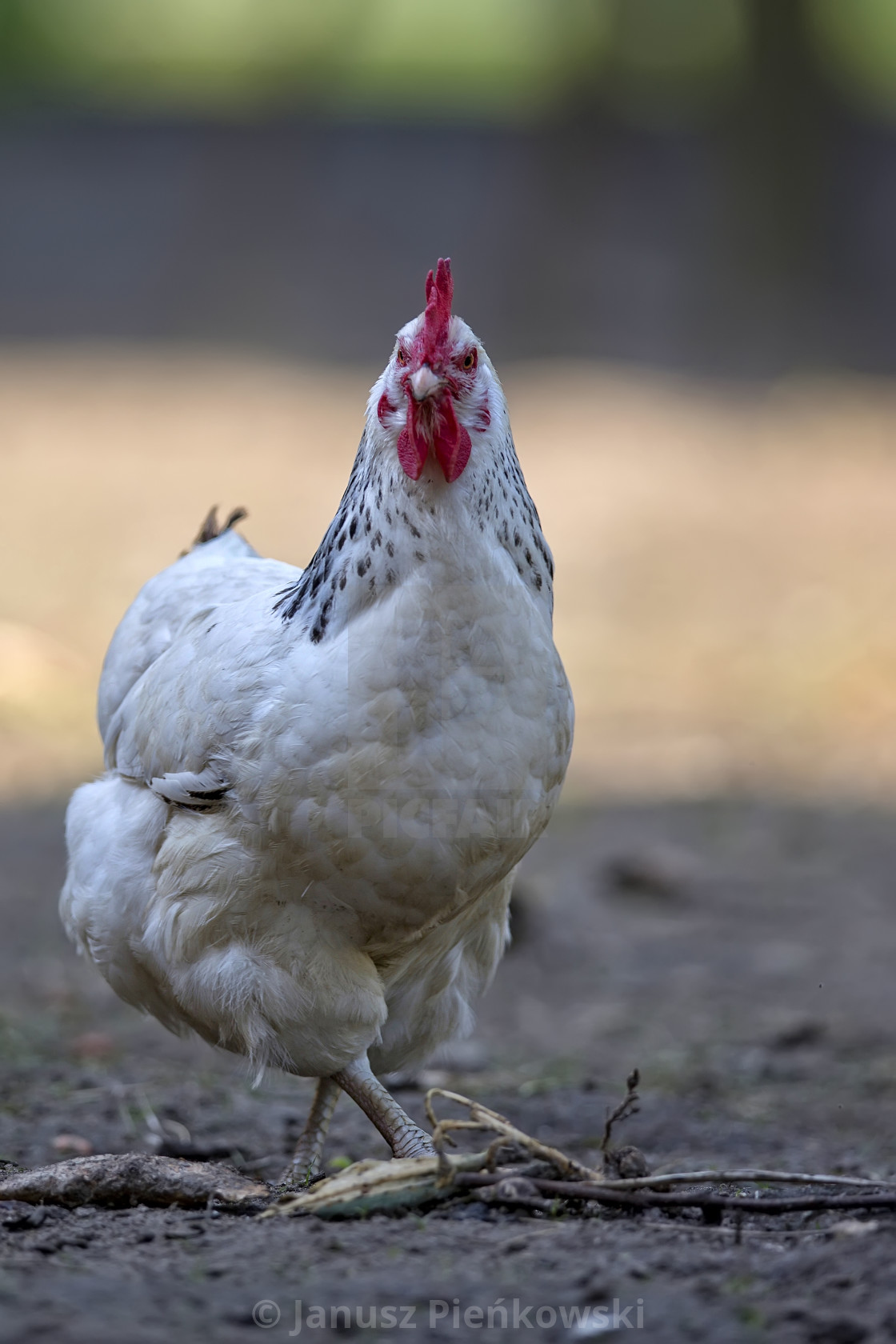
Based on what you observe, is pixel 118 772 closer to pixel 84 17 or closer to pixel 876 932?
pixel 876 932

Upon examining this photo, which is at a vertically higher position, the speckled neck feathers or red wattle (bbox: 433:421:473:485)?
red wattle (bbox: 433:421:473:485)

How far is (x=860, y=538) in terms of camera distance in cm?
1062

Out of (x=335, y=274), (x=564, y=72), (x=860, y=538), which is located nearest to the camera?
(x=860, y=538)

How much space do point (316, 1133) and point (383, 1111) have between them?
1.67 feet

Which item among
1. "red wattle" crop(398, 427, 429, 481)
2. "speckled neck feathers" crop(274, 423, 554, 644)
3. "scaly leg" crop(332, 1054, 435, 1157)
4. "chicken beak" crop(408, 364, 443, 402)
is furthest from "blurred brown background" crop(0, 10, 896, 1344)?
"chicken beak" crop(408, 364, 443, 402)

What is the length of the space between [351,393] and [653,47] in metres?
6.97

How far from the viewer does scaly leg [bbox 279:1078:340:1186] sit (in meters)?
3.75

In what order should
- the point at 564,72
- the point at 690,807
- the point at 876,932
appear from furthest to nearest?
the point at 564,72 < the point at 690,807 < the point at 876,932

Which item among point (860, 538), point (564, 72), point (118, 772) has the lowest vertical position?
point (118, 772)

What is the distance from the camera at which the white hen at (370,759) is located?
3031mm

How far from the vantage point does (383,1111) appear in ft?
11.1

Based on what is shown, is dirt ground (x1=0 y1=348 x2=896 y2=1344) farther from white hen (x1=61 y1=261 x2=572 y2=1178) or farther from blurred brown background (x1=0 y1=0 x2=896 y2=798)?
white hen (x1=61 y1=261 x2=572 y2=1178)

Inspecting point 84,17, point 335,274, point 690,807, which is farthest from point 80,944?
point 84,17

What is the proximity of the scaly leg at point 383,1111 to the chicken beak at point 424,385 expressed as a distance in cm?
151
